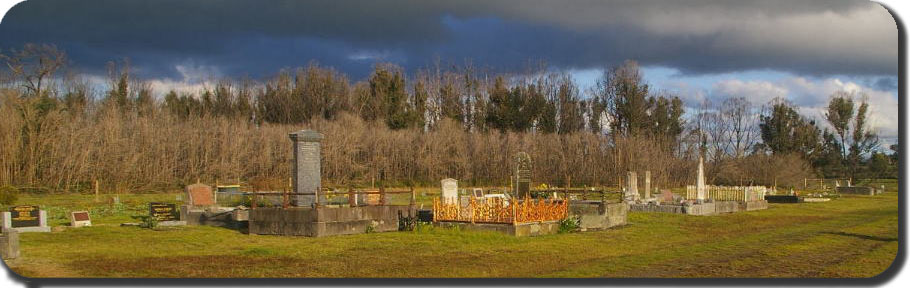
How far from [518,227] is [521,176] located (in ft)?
24.5

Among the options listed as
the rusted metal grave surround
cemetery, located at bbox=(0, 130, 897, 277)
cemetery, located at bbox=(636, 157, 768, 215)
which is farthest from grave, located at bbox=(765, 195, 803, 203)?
the rusted metal grave surround

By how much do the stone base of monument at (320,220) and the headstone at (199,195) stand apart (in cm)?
436

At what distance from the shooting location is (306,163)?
21.0m

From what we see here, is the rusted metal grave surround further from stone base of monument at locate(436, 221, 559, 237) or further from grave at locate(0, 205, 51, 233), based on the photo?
grave at locate(0, 205, 51, 233)

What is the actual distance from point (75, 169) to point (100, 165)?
74.2 inches

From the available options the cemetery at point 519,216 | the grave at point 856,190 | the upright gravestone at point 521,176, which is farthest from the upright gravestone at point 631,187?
the grave at point 856,190

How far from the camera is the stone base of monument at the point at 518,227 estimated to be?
59.8 feet

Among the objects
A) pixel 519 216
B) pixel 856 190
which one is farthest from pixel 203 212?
pixel 856 190

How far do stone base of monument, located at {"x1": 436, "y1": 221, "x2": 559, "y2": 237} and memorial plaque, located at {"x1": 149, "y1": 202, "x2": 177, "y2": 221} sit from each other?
7861mm

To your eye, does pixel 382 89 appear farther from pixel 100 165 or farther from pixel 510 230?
pixel 510 230

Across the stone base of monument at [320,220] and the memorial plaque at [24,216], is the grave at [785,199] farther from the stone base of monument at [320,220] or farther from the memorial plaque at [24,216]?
the memorial plaque at [24,216]

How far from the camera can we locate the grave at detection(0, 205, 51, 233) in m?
17.2

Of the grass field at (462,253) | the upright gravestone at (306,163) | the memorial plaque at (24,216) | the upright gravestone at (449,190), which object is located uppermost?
the upright gravestone at (306,163)

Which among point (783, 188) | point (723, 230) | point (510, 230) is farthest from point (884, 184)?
point (510, 230)
